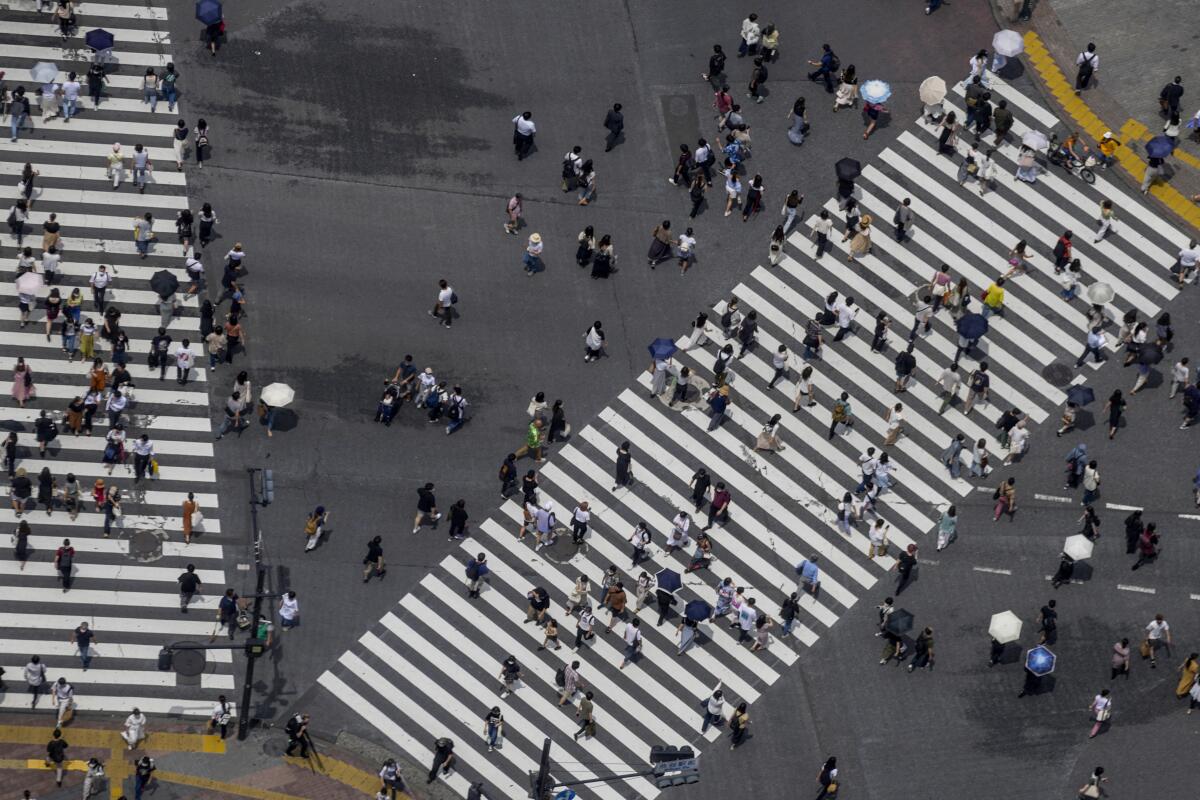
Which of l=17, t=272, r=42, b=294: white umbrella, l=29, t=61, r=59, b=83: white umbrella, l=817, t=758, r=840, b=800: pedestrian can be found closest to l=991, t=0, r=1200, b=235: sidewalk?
l=817, t=758, r=840, b=800: pedestrian

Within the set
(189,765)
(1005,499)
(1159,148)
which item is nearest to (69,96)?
(189,765)

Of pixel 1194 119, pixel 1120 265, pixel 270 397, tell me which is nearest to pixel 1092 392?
pixel 1120 265

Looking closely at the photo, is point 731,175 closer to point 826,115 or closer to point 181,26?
point 826,115

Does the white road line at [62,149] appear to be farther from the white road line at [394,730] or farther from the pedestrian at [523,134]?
the white road line at [394,730]

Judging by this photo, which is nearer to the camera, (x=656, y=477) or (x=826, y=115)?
(x=656, y=477)

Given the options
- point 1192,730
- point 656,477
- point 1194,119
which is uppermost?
point 1194,119

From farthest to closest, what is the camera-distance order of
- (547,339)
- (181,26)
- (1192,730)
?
(181,26)
(547,339)
(1192,730)
